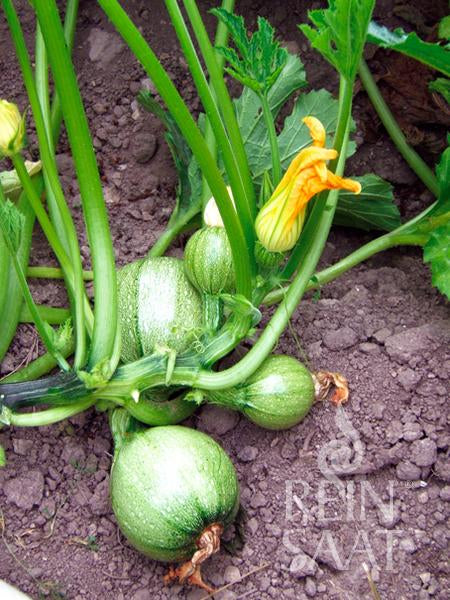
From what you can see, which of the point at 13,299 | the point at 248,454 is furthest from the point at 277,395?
the point at 13,299

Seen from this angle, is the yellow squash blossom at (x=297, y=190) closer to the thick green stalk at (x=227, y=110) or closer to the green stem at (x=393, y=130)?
the thick green stalk at (x=227, y=110)

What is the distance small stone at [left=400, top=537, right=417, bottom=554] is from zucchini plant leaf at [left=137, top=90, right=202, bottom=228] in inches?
40.4

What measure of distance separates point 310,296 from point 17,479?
0.94m

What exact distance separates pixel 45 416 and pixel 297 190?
0.77m

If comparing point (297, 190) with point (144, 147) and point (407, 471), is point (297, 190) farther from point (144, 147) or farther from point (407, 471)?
point (144, 147)

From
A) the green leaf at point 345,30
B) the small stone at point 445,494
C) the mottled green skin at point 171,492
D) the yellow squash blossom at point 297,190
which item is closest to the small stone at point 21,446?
the mottled green skin at point 171,492

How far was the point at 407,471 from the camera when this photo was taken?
1.93m

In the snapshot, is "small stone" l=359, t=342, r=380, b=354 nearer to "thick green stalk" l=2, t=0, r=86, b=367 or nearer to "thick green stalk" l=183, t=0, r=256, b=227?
"thick green stalk" l=183, t=0, r=256, b=227

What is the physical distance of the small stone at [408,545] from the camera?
6.08 ft

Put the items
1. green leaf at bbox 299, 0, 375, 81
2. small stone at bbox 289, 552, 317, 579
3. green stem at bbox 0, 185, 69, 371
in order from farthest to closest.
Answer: small stone at bbox 289, 552, 317, 579 → green stem at bbox 0, 185, 69, 371 → green leaf at bbox 299, 0, 375, 81

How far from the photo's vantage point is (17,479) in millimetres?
2002

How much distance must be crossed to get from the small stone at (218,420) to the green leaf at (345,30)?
36.3 inches

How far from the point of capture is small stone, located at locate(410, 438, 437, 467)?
1.93 metres

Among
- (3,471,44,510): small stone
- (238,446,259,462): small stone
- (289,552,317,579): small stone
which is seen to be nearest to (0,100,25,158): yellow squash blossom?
(3,471,44,510): small stone
